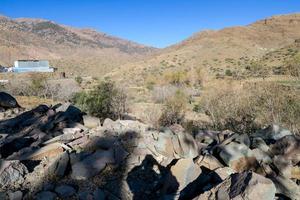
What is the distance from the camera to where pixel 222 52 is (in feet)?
251

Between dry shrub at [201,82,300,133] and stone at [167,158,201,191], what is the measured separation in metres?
9.92

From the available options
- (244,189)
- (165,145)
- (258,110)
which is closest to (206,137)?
(165,145)

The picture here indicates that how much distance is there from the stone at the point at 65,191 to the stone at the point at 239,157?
13.4 ft

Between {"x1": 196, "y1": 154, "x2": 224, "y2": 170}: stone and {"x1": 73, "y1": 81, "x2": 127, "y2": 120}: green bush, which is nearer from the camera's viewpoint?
{"x1": 196, "y1": 154, "x2": 224, "y2": 170}: stone

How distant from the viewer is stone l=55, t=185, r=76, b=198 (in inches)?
363

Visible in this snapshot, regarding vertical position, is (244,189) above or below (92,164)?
above

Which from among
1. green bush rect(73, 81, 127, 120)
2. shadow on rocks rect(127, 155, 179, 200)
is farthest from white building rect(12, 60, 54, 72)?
shadow on rocks rect(127, 155, 179, 200)

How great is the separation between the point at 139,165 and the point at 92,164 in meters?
1.28

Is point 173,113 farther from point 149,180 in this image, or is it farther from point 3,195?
point 3,195

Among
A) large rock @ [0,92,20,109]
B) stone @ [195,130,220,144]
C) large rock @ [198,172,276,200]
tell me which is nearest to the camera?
large rock @ [198,172,276,200]

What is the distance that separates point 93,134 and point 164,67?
60.8 meters

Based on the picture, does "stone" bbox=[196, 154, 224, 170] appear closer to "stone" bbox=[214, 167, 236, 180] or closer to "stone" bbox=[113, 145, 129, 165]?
"stone" bbox=[214, 167, 236, 180]

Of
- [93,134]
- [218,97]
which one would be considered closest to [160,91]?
[218,97]

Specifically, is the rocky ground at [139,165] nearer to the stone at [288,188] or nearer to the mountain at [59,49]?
the stone at [288,188]
